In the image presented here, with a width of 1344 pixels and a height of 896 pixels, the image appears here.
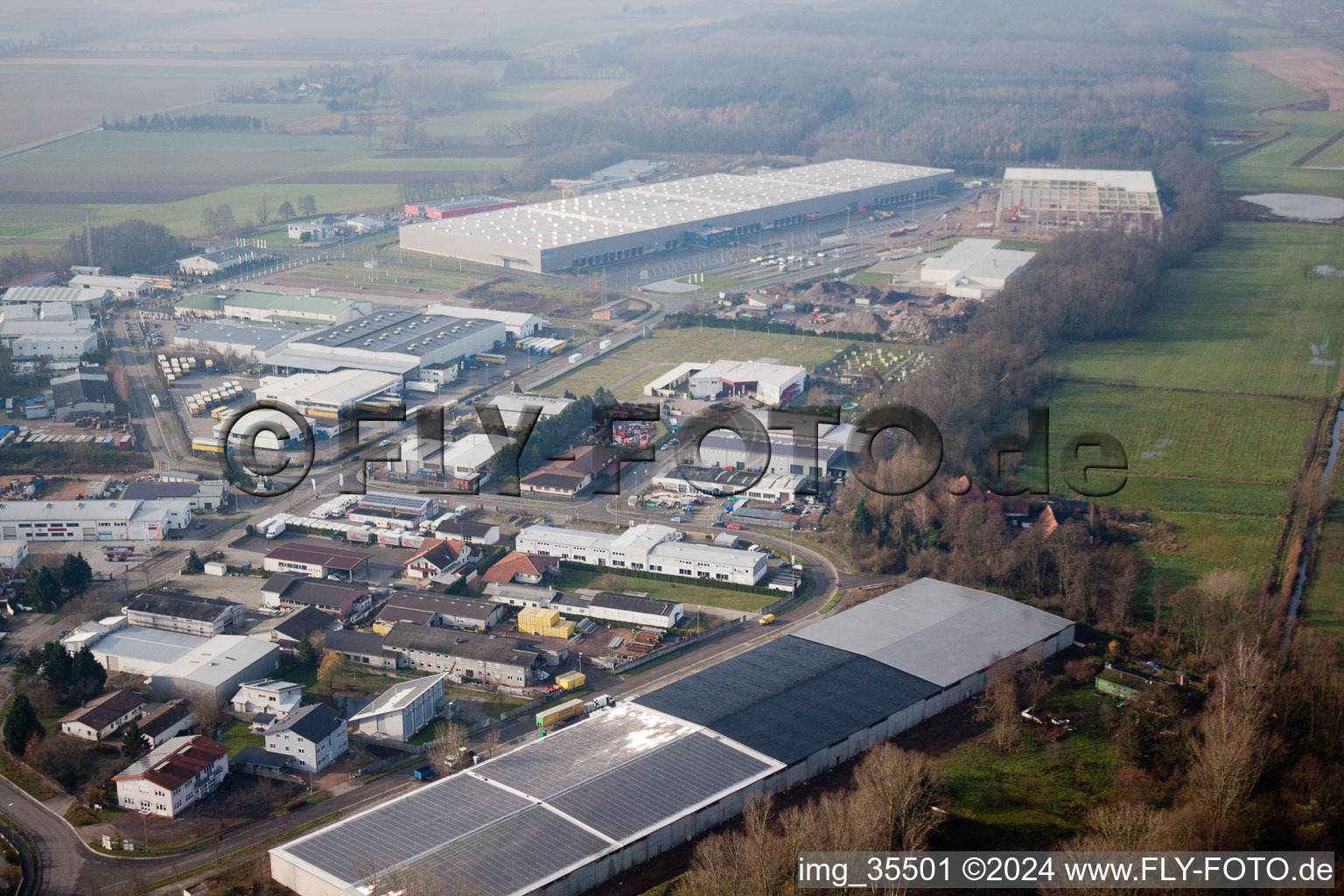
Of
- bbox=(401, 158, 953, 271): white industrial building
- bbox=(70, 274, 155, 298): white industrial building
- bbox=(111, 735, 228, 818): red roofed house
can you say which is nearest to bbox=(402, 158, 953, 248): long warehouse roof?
bbox=(401, 158, 953, 271): white industrial building

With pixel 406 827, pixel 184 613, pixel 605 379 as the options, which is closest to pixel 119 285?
pixel 605 379

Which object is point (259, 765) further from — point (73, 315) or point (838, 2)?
point (838, 2)

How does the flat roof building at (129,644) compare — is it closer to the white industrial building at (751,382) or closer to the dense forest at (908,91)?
the white industrial building at (751,382)

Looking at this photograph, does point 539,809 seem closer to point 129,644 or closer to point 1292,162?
point 129,644

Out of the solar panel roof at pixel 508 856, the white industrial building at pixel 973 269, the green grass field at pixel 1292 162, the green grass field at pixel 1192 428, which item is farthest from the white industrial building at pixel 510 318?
the green grass field at pixel 1292 162

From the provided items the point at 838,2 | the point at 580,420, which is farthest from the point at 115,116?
the point at 838,2

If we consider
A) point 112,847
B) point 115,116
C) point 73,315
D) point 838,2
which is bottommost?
point 112,847

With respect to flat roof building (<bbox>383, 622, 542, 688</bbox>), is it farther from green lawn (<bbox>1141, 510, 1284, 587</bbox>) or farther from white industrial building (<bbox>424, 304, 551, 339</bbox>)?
white industrial building (<bbox>424, 304, 551, 339</bbox>)
